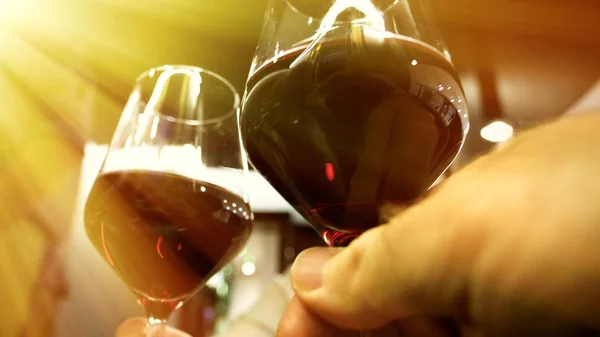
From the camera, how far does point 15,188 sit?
1812 millimetres

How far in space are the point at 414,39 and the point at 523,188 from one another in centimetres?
22

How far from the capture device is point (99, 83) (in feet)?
6.45

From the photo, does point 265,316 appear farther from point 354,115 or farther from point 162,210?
point 354,115

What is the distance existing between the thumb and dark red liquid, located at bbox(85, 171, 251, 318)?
0.26 metres

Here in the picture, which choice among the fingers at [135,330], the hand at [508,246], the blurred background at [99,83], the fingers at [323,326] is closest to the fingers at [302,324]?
the fingers at [323,326]

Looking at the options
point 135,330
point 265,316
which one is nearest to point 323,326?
point 135,330

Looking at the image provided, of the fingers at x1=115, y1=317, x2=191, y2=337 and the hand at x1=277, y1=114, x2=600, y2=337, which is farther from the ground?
the hand at x1=277, y1=114, x2=600, y2=337

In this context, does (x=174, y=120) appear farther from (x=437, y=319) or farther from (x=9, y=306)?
(x=9, y=306)

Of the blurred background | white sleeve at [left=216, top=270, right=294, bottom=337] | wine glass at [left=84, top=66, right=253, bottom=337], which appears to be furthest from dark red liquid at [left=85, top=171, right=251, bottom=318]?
the blurred background

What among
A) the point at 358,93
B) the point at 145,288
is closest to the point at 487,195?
the point at 358,93

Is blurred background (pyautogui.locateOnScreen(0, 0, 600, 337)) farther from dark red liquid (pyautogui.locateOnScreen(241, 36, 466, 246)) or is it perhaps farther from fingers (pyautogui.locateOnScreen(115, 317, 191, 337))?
dark red liquid (pyautogui.locateOnScreen(241, 36, 466, 246))

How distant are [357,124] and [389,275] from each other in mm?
113

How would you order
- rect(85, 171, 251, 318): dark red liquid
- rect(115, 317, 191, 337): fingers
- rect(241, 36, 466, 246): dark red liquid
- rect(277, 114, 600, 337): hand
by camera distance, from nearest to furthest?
1. rect(277, 114, 600, 337): hand
2. rect(241, 36, 466, 246): dark red liquid
3. rect(85, 171, 251, 318): dark red liquid
4. rect(115, 317, 191, 337): fingers

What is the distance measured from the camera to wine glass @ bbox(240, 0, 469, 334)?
0.38 meters
